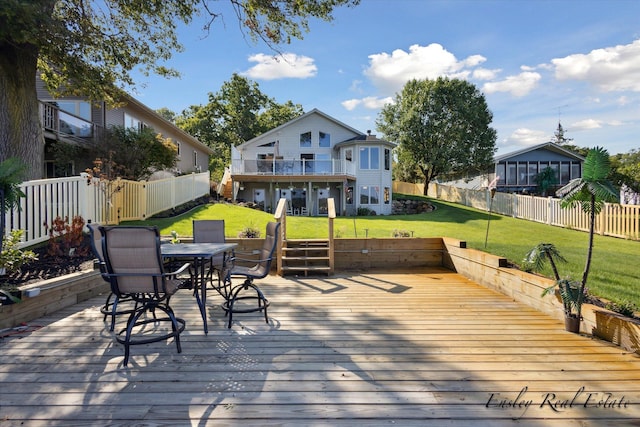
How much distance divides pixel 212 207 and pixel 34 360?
1229cm

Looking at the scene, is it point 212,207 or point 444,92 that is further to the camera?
point 444,92

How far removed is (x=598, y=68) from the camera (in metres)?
16.4

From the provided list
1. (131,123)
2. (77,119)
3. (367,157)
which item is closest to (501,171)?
(367,157)

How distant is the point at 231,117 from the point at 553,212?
30.8 metres

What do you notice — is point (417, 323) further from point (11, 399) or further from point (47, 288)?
point (47, 288)

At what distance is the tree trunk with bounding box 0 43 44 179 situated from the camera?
21.6 feet

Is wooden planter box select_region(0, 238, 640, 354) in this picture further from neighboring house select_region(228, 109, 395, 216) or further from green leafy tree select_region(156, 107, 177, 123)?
green leafy tree select_region(156, 107, 177, 123)

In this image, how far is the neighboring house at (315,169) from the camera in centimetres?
1895

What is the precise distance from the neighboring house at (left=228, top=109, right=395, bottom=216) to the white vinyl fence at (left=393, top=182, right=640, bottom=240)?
6.78 m

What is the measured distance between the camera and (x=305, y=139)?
882 inches

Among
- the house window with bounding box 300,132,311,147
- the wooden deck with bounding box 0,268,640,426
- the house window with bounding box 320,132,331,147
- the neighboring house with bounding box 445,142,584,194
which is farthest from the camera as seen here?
the neighboring house with bounding box 445,142,584,194

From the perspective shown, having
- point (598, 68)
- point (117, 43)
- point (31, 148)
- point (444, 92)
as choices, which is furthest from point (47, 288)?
point (444, 92)

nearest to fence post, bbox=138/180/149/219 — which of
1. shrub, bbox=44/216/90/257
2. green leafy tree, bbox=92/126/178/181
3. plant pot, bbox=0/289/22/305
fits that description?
green leafy tree, bbox=92/126/178/181

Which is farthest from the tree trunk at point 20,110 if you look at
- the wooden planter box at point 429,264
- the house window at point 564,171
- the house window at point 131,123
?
the house window at point 564,171
